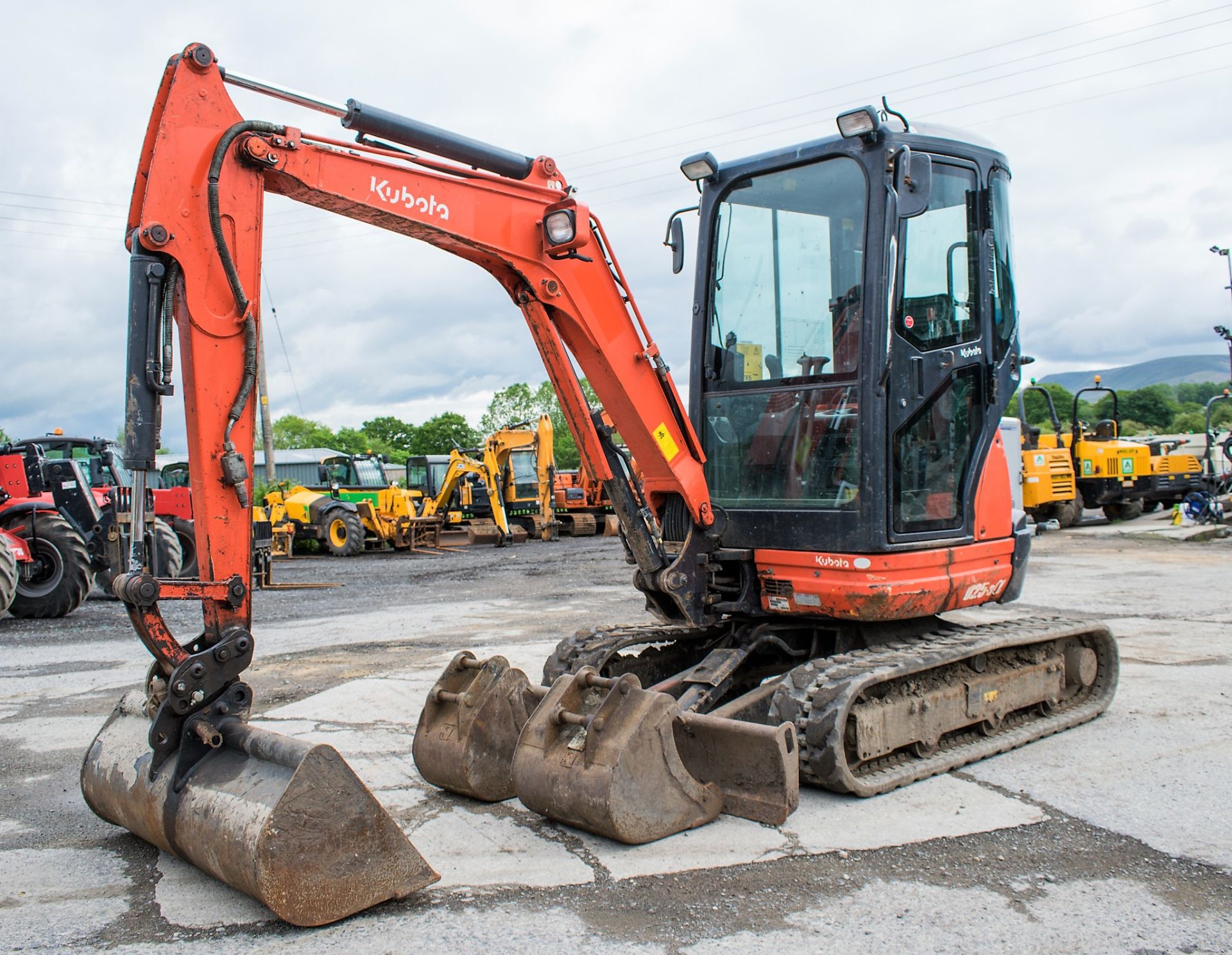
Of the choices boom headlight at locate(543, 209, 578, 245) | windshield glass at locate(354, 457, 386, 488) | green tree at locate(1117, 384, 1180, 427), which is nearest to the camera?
boom headlight at locate(543, 209, 578, 245)

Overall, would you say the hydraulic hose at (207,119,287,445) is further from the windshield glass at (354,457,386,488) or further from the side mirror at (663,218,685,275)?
the windshield glass at (354,457,386,488)

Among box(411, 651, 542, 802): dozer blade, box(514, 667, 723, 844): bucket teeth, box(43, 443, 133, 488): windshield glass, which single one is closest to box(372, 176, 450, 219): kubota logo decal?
box(411, 651, 542, 802): dozer blade

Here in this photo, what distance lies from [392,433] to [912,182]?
250 feet

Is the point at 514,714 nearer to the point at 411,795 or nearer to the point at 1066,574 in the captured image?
the point at 411,795

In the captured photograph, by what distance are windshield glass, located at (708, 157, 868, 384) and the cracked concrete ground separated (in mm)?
2195

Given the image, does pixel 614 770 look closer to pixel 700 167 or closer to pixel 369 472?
pixel 700 167

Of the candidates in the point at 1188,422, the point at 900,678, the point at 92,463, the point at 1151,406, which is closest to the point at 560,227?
the point at 900,678

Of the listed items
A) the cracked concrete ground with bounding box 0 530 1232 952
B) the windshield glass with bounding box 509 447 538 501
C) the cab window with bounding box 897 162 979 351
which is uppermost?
the cab window with bounding box 897 162 979 351

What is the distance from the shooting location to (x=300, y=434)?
302 feet

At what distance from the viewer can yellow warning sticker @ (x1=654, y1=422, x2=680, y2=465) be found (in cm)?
525

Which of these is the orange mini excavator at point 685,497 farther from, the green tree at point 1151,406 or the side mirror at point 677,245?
the green tree at point 1151,406

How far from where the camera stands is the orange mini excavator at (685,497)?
3.89 meters

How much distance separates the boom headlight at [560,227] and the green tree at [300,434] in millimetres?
84626

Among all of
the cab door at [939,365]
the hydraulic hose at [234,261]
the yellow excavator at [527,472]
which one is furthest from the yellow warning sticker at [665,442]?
the yellow excavator at [527,472]
